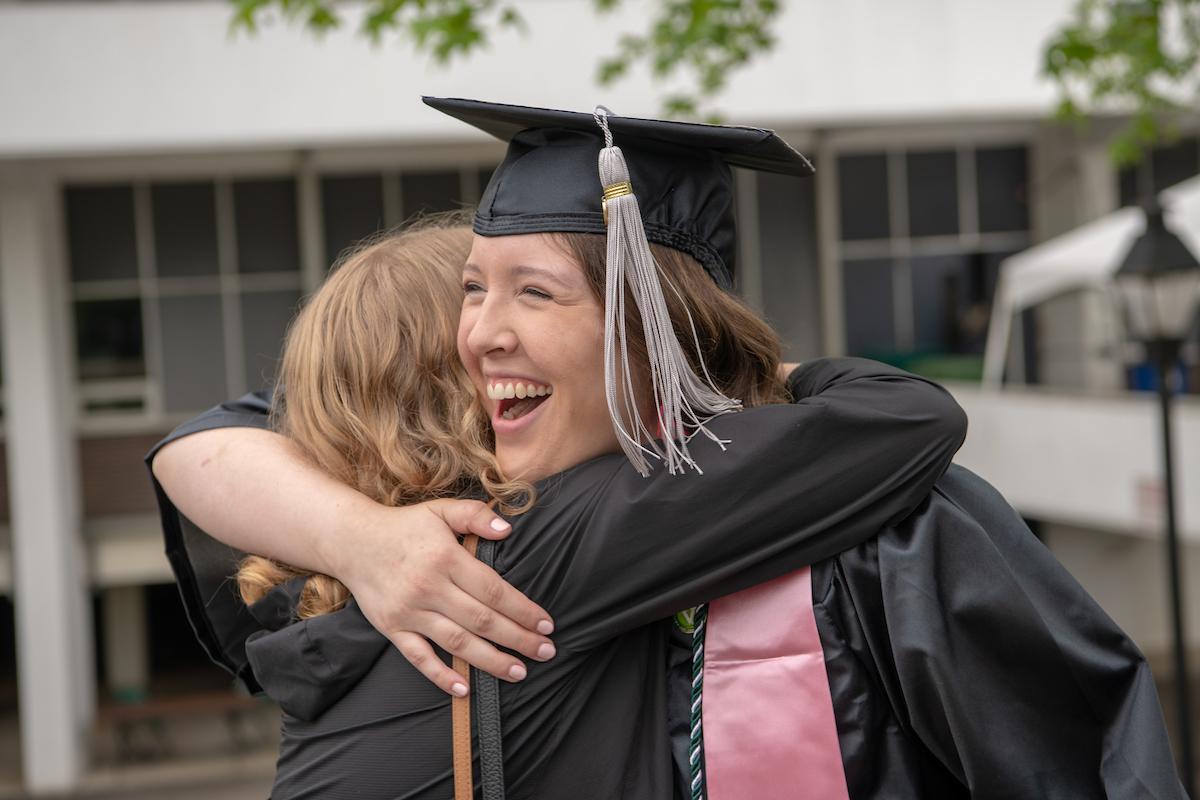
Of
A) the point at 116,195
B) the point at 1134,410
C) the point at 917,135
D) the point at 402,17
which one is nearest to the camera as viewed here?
the point at 402,17

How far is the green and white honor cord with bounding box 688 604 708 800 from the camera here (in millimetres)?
1559

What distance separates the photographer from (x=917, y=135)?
14.9m

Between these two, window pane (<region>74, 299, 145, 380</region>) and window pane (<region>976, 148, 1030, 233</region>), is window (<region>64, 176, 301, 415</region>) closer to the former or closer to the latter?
window pane (<region>74, 299, 145, 380</region>)

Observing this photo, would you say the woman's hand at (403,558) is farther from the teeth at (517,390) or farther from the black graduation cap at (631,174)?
the black graduation cap at (631,174)

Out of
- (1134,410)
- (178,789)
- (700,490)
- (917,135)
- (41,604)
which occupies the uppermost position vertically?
(917,135)

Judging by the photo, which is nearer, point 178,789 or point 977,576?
point 977,576

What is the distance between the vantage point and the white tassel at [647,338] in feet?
5.08

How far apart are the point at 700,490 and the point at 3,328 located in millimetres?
12751

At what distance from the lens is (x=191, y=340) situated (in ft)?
46.1

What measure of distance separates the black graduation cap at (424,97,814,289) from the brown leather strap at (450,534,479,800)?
0.55 meters

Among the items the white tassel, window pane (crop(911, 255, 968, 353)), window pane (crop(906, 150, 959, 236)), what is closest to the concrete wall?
window pane (crop(906, 150, 959, 236))

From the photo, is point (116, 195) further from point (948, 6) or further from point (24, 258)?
point (948, 6)

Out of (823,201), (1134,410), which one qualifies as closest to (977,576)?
(1134,410)

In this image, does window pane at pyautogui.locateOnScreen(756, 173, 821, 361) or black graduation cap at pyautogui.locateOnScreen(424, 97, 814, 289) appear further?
window pane at pyautogui.locateOnScreen(756, 173, 821, 361)
